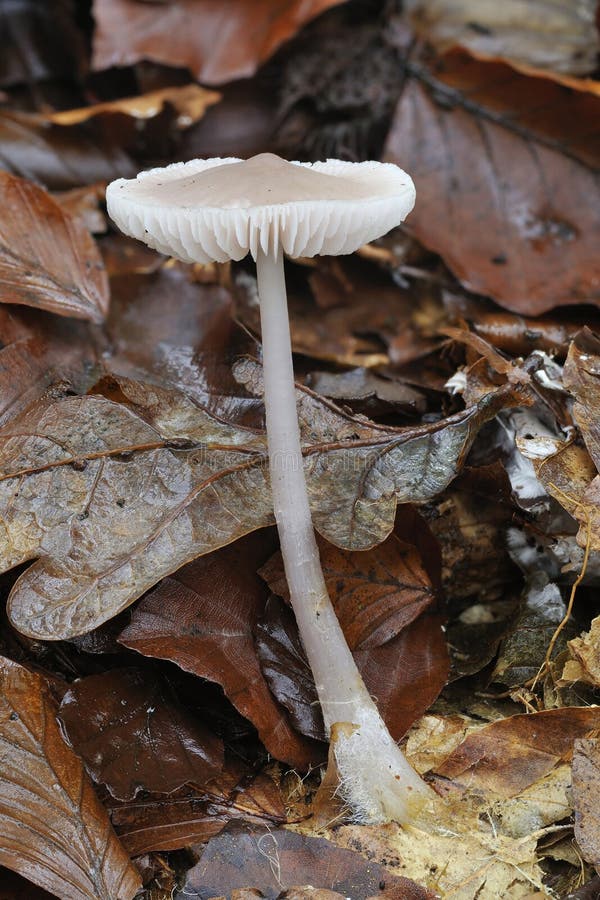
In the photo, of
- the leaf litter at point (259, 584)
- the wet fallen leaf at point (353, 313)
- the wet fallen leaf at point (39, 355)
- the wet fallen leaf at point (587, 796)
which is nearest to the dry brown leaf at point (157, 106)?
the leaf litter at point (259, 584)

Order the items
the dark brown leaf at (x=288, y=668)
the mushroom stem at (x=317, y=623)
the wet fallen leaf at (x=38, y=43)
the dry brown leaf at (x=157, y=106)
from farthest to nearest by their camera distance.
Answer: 1. the wet fallen leaf at (x=38, y=43)
2. the dry brown leaf at (x=157, y=106)
3. the dark brown leaf at (x=288, y=668)
4. the mushroom stem at (x=317, y=623)

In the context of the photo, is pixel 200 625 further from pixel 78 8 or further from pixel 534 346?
pixel 78 8

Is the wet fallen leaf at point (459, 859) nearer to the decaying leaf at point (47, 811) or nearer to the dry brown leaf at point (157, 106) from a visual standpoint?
the decaying leaf at point (47, 811)

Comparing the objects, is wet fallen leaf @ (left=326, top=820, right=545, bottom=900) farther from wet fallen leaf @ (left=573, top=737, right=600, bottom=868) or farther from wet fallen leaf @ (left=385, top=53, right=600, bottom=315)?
wet fallen leaf @ (left=385, top=53, right=600, bottom=315)

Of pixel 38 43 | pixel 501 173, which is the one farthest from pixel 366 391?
pixel 38 43

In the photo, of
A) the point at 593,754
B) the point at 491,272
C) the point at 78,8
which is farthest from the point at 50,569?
the point at 78,8

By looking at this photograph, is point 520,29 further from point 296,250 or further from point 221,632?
point 221,632
